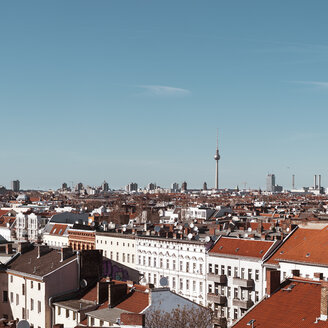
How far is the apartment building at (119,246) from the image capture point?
102 metres

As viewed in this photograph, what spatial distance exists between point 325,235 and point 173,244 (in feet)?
84.6

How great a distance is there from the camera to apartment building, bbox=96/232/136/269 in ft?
335

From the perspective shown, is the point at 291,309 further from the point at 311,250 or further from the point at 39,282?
the point at 39,282

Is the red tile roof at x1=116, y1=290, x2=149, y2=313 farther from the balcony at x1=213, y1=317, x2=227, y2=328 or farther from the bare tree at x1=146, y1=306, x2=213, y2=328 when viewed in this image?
the balcony at x1=213, y1=317, x2=227, y2=328

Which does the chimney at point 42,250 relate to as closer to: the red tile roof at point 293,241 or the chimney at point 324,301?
the red tile roof at point 293,241

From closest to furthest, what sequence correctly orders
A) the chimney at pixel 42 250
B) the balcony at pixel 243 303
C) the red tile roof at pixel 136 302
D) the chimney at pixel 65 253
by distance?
the red tile roof at pixel 136 302, the chimney at pixel 65 253, the chimney at pixel 42 250, the balcony at pixel 243 303

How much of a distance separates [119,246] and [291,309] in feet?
209

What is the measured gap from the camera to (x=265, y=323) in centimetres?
4425

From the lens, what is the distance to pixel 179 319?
47000mm

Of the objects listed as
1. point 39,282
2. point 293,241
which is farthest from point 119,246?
point 39,282

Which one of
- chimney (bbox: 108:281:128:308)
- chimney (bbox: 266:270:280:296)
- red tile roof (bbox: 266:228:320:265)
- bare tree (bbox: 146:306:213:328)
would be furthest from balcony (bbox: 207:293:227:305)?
chimney (bbox: 266:270:280:296)

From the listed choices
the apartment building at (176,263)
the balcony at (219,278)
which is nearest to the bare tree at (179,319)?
the balcony at (219,278)

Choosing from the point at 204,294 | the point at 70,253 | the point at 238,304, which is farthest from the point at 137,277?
the point at 70,253

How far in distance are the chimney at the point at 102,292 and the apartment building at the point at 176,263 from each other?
Result: 26.2 metres
